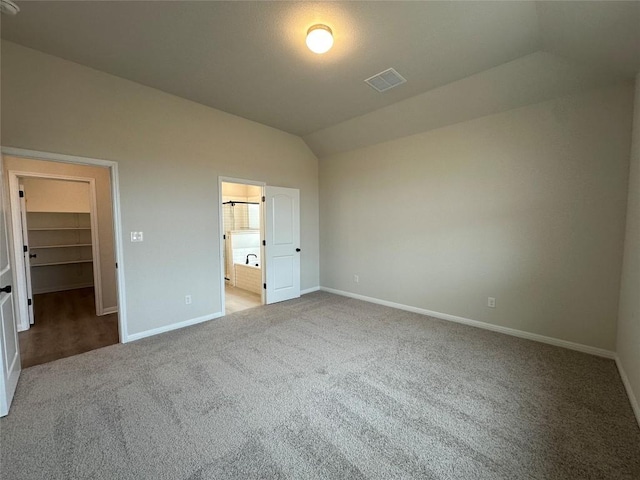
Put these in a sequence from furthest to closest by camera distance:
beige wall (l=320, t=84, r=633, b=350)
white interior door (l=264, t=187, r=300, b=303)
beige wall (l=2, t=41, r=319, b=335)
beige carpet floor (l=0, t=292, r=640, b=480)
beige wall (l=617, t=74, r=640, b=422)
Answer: white interior door (l=264, t=187, r=300, b=303) < beige wall (l=320, t=84, r=633, b=350) < beige wall (l=2, t=41, r=319, b=335) < beige wall (l=617, t=74, r=640, b=422) < beige carpet floor (l=0, t=292, r=640, b=480)

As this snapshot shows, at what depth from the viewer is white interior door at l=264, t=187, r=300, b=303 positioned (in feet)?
15.1

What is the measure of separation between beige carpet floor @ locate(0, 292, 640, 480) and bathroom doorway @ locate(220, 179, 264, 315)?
202 centimetres

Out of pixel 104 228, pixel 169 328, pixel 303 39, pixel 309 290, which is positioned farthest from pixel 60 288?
pixel 303 39

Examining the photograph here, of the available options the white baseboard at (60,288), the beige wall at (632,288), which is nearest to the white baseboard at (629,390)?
the beige wall at (632,288)

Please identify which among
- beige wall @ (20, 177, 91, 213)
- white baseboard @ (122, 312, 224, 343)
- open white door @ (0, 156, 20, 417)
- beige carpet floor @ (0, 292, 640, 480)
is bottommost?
beige carpet floor @ (0, 292, 640, 480)

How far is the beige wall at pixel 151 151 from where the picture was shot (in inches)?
101

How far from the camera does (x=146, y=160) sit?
322 centimetres

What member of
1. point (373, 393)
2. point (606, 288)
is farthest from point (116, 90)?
point (606, 288)

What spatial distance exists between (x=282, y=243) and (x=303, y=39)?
3.14 m

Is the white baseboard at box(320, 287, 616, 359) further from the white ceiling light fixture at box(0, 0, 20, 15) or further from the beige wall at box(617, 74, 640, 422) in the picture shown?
the white ceiling light fixture at box(0, 0, 20, 15)

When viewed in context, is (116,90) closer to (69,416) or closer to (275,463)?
(69,416)

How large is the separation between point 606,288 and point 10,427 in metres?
5.23

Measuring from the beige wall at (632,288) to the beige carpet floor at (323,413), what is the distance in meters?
0.20

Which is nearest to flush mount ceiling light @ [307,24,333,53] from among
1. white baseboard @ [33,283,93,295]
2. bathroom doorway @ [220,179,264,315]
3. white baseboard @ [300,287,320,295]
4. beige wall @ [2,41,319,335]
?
beige wall @ [2,41,319,335]
